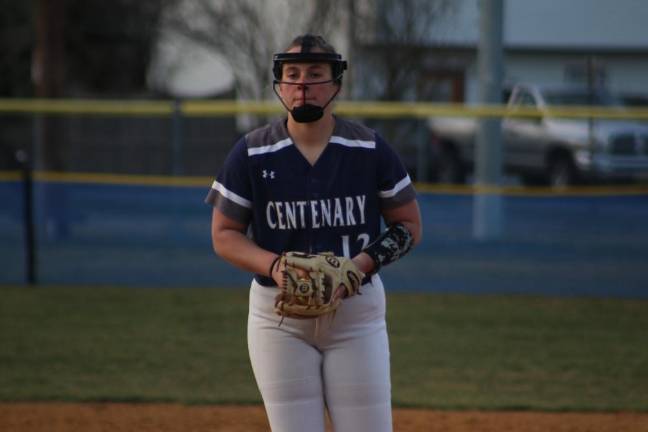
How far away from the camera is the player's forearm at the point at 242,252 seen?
3688 mm

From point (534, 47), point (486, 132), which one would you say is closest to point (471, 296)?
point (486, 132)

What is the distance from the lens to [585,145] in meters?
12.8

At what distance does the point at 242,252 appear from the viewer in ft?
12.3

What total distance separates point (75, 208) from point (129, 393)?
503 cm

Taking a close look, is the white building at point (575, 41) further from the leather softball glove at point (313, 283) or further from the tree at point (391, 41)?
the leather softball glove at point (313, 283)

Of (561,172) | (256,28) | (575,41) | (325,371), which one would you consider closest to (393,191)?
(325,371)

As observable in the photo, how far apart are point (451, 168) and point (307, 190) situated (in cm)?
1262

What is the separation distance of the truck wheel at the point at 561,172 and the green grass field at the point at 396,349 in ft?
11.5

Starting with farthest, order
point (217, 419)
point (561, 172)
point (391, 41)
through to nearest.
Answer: point (391, 41)
point (561, 172)
point (217, 419)

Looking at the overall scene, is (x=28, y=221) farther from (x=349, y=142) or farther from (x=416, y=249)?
(x=349, y=142)

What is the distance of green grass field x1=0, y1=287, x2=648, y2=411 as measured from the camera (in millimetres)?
7191

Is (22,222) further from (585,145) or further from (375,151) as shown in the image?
(375,151)

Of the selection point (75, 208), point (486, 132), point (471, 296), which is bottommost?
point (471, 296)

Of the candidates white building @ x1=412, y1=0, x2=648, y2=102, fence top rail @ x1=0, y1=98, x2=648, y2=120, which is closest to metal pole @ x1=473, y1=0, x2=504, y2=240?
fence top rail @ x1=0, y1=98, x2=648, y2=120
